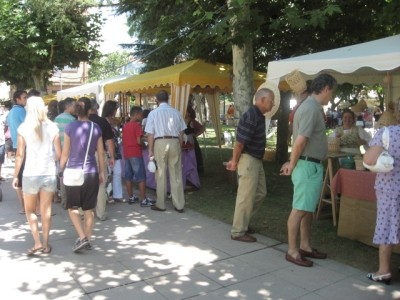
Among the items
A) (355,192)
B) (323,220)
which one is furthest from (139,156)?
(355,192)

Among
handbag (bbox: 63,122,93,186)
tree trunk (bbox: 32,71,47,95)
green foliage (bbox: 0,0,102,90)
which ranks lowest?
handbag (bbox: 63,122,93,186)

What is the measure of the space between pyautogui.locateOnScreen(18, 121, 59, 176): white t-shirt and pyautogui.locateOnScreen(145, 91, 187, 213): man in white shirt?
2.16 m

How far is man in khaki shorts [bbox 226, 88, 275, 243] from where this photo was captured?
4.74 m

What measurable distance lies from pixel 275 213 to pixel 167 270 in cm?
261

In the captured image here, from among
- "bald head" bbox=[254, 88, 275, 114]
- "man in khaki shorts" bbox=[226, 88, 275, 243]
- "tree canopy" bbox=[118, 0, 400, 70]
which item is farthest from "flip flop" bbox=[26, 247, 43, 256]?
"tree canopy" bbox=[118, 0, 400, 70]

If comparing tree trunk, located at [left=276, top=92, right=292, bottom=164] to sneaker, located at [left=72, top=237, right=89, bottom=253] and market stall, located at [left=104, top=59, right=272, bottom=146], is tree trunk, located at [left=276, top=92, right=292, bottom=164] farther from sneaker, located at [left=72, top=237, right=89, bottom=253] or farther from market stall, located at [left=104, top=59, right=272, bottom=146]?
sneaker, located at [left=72, top=237, right=89, bottom=253]

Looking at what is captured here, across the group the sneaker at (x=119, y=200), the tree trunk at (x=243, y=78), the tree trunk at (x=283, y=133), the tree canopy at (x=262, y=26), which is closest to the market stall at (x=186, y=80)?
the tree canopy at (x=262, y=26)

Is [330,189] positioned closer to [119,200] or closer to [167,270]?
[167,270]

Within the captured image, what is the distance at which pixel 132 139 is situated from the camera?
696cm

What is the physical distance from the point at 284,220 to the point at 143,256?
2273 millimetres

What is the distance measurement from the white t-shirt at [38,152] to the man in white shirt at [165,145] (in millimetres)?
2165

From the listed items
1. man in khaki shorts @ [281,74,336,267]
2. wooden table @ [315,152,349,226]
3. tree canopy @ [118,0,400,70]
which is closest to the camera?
man in khaki shorts @ [281,74,336,267]

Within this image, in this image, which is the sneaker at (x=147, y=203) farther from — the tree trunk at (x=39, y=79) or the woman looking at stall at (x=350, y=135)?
the tree trunk at (x=39, y=79)

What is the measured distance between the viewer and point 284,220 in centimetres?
597
